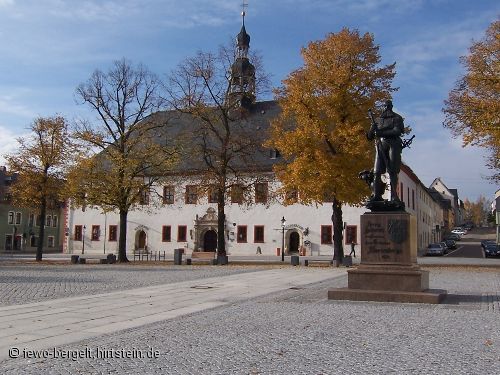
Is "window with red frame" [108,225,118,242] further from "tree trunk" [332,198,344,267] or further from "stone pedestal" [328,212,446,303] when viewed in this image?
"stone pedestal" [328,212,446,303]

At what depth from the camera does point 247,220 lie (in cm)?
5219

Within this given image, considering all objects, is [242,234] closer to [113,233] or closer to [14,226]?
[113,233]

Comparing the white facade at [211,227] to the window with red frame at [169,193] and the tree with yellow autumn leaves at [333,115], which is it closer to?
the window with red frame at [169,193]

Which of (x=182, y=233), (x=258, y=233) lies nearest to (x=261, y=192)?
(x=258, y=233)

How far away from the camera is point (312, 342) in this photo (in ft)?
26.1

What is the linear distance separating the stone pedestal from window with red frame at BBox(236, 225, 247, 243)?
1520 inches

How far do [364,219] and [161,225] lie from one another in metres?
43.9

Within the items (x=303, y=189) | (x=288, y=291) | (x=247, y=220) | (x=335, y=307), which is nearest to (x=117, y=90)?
(x=303, y=189)

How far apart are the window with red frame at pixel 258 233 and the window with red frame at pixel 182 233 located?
7.74 meters

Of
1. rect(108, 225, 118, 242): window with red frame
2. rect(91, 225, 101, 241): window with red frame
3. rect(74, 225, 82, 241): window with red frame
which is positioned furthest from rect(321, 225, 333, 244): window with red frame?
rect(74, 225, 82, 241): window with red frame

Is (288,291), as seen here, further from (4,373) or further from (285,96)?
(285,96)

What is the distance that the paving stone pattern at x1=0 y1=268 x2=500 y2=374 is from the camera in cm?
637

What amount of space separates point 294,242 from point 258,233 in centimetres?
367

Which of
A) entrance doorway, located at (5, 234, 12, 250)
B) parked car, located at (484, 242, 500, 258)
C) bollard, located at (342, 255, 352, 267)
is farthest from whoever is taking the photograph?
entrance doorway, located at (5, 234, 12, 250)
